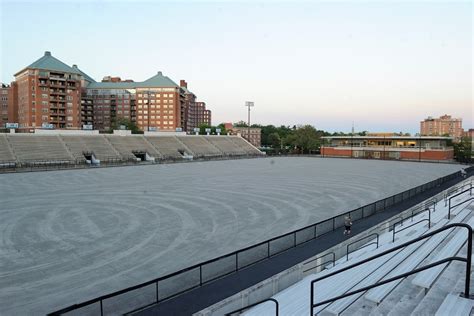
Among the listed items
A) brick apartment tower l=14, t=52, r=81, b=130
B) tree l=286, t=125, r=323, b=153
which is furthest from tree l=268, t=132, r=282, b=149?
brick apartment tower l=14, t=52, r=81, b=130

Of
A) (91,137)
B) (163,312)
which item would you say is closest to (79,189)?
(163,312)

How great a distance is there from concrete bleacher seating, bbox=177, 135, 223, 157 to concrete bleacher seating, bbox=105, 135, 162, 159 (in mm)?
10069

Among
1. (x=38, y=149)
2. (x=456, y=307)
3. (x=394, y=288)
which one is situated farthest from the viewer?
(x=38, y=149)

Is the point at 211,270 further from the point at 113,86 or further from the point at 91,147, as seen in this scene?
the point at 113,86

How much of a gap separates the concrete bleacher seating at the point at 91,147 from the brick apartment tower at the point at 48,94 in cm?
4028

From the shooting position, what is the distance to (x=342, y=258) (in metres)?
13.0

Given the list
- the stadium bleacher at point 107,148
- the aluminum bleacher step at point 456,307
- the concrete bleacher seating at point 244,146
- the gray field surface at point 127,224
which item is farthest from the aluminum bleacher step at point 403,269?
the concrete bleacher seating at point 244,146

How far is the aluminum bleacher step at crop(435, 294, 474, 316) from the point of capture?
5.15 metres

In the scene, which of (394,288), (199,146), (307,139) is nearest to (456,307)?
(394,288)

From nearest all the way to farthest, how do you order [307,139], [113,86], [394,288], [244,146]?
[394,288] → [244,146] → [307,139] → [113,86]

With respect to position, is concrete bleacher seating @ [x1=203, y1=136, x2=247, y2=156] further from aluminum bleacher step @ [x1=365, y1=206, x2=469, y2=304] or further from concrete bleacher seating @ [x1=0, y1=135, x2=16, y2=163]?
aluminum bleacher step @ [x1=365, y1=206, x2=469, y2=304]

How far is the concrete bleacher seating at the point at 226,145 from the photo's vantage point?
85206mm

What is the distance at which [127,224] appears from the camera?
19000mm

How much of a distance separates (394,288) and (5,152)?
202 feet
